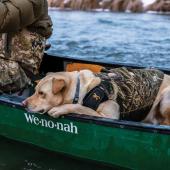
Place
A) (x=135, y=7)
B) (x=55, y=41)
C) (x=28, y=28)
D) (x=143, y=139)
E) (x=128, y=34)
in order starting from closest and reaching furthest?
(x=143, y=139), (x=28, y=28), (x=55, y=41), (x=128, y=34), (x=135, y=7)

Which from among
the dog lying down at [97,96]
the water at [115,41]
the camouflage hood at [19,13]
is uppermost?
the camouflage hood at [19,13]

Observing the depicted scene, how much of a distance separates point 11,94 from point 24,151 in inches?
30.9

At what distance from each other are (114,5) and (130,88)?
28.8 m

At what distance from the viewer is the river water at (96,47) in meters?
6.83

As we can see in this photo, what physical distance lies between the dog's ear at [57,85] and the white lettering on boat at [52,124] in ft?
1.54

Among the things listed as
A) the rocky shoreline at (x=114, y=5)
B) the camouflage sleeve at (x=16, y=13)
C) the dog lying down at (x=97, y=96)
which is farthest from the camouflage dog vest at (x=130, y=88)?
the rocky shoreline at (x=114, y=5)

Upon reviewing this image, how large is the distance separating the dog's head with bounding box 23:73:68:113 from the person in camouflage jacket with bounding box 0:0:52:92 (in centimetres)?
100

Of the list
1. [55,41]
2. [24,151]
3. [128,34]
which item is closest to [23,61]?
[24,151]

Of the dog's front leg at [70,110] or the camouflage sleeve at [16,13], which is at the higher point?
the camouflage sleeve at [16,13]

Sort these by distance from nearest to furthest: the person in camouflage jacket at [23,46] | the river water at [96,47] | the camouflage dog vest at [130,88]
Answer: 1. the camouflage dog vest at [130,88]
2. the person in camouflage jacket at [23,46]
3. the river water at [96,47]

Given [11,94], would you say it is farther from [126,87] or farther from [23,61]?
[126,87]

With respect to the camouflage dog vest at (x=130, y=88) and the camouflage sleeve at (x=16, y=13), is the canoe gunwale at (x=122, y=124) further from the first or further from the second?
the camouflage sleeve at (x=16, y=13)

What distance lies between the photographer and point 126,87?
6133 millimetres

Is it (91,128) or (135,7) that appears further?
(135,7)
